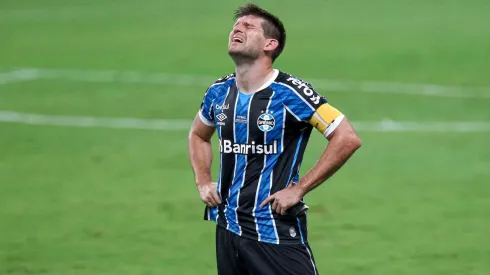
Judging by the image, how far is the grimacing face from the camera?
27.2 ft

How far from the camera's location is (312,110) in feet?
27.0

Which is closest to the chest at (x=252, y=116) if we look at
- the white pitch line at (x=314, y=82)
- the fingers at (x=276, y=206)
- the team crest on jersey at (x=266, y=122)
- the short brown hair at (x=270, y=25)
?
the team crest on jersey at (x=266, y=122)

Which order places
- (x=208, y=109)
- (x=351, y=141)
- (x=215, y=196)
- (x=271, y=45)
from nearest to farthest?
(x=351, y=141)
(x=271, y=45)
(x=215, y=196)
(x=208, y=109)

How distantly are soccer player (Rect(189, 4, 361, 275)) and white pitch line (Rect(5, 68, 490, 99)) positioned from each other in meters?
12.4

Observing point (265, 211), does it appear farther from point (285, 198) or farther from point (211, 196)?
point (211, 196)

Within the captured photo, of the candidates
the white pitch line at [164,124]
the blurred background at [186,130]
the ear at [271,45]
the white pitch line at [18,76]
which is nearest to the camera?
the ear at [271,45]

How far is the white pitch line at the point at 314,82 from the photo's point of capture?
20688mm

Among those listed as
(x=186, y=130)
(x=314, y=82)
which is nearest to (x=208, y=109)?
(x=186, y=130)

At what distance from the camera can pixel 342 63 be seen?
23.3m

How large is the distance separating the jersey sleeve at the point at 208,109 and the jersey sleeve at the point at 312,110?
25.1 inches

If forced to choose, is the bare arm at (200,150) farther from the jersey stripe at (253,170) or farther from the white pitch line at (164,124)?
the white pitch line at (164,124)

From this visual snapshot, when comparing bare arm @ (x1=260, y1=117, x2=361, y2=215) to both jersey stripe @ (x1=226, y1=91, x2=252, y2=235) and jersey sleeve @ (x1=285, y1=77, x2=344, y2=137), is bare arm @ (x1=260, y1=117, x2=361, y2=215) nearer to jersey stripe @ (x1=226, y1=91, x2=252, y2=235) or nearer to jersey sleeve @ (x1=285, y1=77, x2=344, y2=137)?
jersey sleeve @ (x1=285, y1=77, x2=344, y2=137)

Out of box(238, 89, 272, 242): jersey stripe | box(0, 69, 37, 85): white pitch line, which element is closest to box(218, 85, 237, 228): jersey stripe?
box(238, 89, 272, 242): jersey stripe

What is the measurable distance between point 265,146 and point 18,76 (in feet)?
47.7
